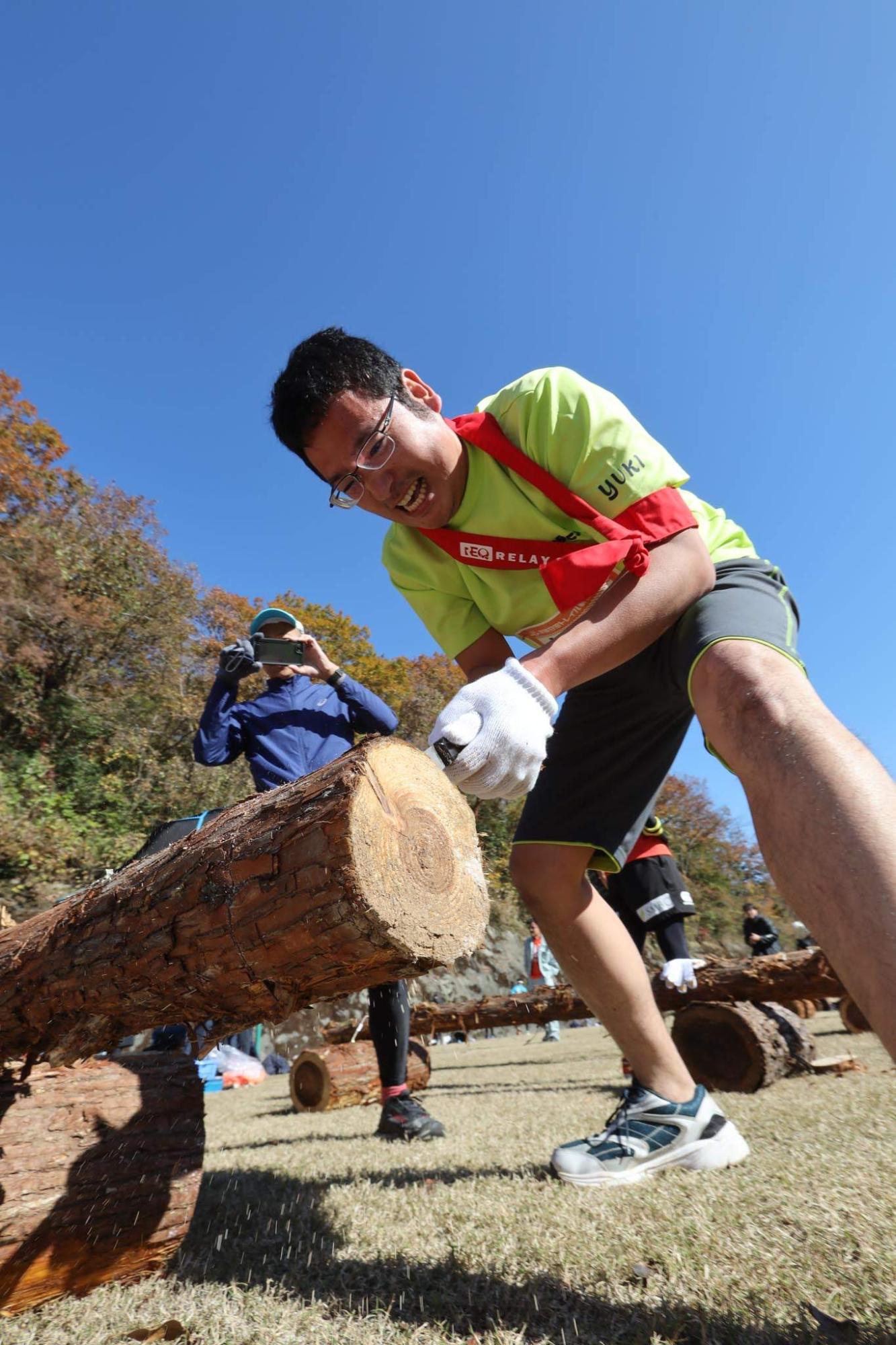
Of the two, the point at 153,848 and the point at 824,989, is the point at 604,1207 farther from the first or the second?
the point at 824,989

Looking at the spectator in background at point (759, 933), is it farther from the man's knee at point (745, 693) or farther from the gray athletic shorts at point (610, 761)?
the man's knee at point (745, 693)

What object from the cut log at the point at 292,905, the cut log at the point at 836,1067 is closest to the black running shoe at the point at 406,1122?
the cut log at the point at 292,905

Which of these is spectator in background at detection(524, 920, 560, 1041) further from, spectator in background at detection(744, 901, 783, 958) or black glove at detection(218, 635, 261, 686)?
Answer: black glove at detection(218, 635, 261, 686)

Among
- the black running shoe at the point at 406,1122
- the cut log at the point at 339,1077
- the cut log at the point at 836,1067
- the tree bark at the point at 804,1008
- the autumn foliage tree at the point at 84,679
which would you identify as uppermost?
the autumn foliage tree at the point at 84,679

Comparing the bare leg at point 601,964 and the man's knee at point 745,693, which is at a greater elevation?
the man's knee at point 745,693

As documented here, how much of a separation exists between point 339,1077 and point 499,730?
4.49 meters

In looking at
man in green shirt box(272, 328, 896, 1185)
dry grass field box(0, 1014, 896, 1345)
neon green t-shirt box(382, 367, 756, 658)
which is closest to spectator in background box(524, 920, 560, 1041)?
dry grass field box(0, 1014, 896, 1345)

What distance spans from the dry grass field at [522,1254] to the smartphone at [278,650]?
202cm

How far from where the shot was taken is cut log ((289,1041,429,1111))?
4824mm

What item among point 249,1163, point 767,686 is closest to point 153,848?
point 249,1163

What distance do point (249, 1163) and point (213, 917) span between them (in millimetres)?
2169

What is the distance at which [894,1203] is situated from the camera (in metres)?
1.57

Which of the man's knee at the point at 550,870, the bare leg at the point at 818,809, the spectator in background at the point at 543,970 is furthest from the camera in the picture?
the spectator in background at the point at 543,970

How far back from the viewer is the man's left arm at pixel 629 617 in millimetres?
1417
